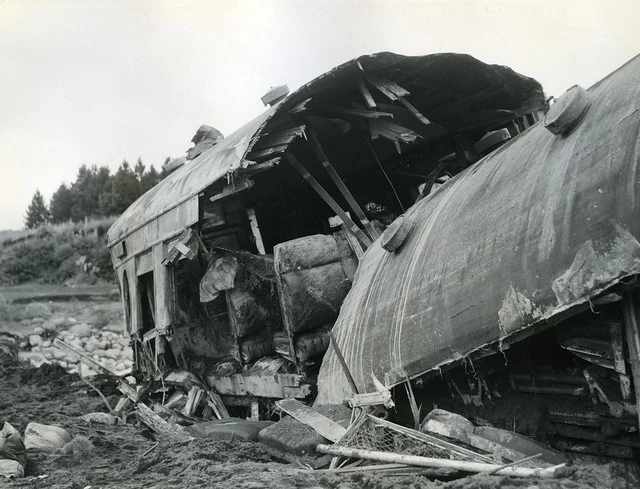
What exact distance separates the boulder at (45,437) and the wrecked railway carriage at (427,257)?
263 centimetres

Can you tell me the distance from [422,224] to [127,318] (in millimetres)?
9041

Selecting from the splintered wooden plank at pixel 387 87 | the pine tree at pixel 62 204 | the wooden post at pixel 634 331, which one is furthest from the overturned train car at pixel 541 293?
the pine tree at pixel 62 204

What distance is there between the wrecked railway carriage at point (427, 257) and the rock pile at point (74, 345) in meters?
6.06

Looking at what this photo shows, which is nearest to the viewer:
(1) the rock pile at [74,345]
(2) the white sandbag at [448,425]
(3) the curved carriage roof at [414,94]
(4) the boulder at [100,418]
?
(2) the white sandbag at [448,425]

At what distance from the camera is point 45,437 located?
22.8 feet

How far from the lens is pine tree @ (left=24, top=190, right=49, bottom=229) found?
5394cm

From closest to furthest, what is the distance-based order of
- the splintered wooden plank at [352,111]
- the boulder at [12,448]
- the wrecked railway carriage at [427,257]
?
the wrecked railway carriage at [427,257], the boulder at [12,448], the splintered wooden plank at [352,111]

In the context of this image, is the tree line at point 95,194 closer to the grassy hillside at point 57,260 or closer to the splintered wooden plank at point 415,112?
the grassy hillside at point 57,260

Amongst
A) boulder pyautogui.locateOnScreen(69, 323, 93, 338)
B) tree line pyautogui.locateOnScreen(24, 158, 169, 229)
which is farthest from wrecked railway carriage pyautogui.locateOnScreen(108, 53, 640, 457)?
tree line pyautogui.locateOnScreen(24, 158, 169, 229)

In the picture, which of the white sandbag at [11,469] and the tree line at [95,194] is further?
the tree line at [95,194]

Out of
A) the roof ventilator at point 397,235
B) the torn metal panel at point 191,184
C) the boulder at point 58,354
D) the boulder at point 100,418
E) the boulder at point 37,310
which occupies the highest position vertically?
the torn metal panel at point 191,184

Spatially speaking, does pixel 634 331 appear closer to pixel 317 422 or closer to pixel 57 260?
pixel 317 422

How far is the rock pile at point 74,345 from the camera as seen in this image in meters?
Result: 18.1

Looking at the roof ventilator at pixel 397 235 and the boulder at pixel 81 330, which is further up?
the roof ventilator at pixel 397 235
